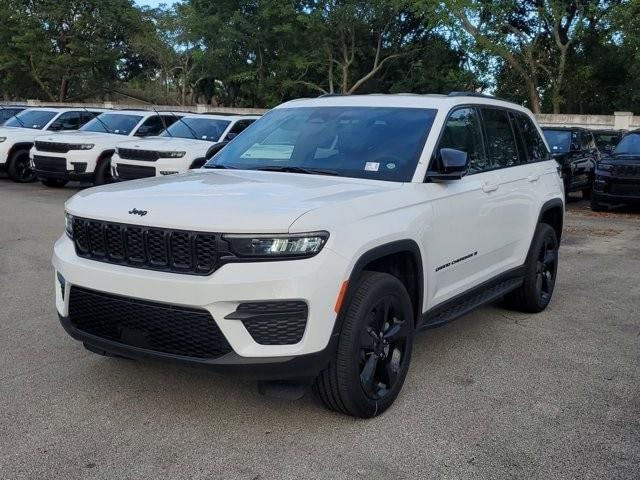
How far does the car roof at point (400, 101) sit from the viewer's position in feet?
16.2

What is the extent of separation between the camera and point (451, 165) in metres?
4.39

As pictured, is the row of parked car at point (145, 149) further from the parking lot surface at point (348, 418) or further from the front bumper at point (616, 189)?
the parking lot surface at point (348, 418)

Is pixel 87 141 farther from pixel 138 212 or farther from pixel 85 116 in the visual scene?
pixel 138 212

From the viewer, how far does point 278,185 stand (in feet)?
13.5

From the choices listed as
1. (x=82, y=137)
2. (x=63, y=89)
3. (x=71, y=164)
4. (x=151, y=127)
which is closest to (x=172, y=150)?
(x=71, y=164)

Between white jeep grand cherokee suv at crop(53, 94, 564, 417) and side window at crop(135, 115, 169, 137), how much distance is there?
10.8 m

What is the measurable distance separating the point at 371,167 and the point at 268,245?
1343mm

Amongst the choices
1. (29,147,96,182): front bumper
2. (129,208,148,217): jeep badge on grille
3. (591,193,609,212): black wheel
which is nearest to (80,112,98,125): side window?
(29,147,96,182): front bumper

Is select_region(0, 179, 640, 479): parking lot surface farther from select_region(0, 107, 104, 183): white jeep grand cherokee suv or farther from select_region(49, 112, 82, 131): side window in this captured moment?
select_region(49, 112, 82, 131): side window

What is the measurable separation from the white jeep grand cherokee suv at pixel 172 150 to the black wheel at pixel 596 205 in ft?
22.8

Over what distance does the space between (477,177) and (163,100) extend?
5132 cm

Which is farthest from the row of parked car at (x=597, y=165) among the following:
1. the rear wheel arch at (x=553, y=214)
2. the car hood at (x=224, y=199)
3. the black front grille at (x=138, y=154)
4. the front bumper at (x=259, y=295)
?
the front bumper at (x=259, y=295)

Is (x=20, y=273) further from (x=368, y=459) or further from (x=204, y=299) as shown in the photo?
(x=368, y=459)

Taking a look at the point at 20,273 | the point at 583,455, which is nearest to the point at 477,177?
the point at 583,455
